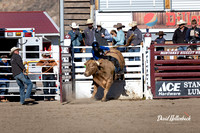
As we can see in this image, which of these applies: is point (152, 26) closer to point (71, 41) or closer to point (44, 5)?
point (71, 41)

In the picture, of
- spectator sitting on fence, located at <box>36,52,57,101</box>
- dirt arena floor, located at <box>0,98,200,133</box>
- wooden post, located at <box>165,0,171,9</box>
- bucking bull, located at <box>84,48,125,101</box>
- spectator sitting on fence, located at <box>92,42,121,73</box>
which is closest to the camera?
dirt arena floor, located at <box>0,98,200,133</box>

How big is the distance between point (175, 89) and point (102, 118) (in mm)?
4444

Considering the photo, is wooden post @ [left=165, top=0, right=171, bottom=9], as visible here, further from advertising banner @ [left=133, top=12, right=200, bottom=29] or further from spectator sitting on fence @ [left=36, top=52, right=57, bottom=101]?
spectator sitting on fence @ [left=36, top=52, right=57, bottom=101]

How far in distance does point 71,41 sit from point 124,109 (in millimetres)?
4295

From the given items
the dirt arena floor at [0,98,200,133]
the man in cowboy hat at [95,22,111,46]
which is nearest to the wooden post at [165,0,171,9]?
the man in cowboy hat at [95,22,111,46]

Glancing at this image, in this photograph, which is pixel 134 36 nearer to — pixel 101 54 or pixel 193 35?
pixel 101 54

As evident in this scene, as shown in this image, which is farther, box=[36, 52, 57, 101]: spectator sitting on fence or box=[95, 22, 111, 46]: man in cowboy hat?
box=[95, 22, 111, 46]: man in cowboy hat

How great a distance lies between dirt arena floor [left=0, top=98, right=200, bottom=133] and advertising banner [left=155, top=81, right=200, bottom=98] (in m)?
1.19

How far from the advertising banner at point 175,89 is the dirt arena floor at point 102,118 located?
1.19 m

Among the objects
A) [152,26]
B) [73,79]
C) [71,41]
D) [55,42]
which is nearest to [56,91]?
[73,79]

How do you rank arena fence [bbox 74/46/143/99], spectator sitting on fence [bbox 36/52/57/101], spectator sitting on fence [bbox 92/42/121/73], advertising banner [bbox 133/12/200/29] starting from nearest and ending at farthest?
spectator sitting on fence [bbox 92/42/121/73], arena fence [bbox 74/46/143/99], spectator sitting on fence [bbox 36/52/57/101], advertising banner [bbox 133/12/200/29]

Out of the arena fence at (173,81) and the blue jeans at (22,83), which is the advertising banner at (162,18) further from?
the blue jeans at (22,83)

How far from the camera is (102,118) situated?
863cm

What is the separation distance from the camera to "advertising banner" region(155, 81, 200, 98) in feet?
40.8
